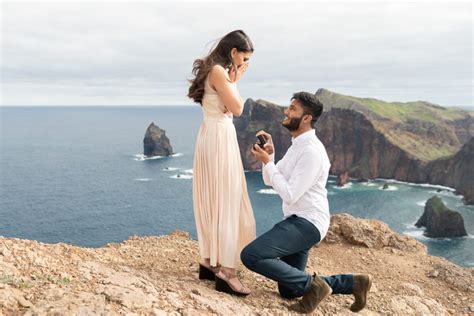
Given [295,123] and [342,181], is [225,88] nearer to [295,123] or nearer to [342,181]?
[295,123]

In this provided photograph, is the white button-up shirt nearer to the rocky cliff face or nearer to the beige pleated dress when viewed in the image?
the beige pleated dress

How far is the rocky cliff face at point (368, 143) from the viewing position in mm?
119312

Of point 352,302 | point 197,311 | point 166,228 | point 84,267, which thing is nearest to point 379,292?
point 352,302

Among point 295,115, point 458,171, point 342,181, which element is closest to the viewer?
point 295,115

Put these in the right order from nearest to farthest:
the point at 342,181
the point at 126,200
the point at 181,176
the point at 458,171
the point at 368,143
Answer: the point at 126,200, the point at 458,171, the point at 181,176, the point at 342,181, the point at 368,143

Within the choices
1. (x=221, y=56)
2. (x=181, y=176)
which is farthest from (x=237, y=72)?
(x=181, y=176)

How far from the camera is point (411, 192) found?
10769 cm

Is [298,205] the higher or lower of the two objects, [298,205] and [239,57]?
the lower

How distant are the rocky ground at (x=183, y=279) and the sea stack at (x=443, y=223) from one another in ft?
218

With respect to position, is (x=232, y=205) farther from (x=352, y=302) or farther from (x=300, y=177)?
(x=352, y=302)

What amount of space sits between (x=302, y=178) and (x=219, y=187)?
1268mm

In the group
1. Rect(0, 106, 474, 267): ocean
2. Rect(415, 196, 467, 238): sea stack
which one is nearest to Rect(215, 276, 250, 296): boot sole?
Rect(0, 106, 474, 267): ocean

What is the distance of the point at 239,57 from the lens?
5855 millimetres

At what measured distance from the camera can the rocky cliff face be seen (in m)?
119
